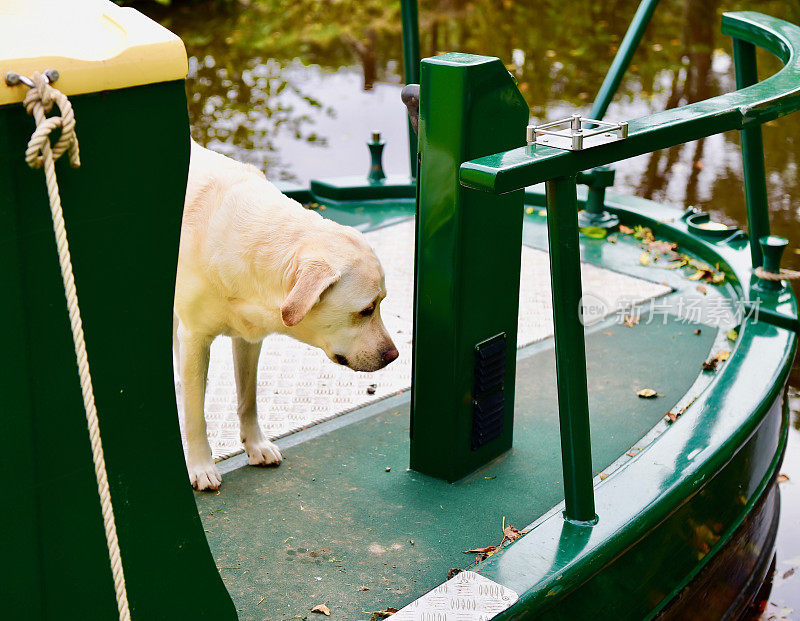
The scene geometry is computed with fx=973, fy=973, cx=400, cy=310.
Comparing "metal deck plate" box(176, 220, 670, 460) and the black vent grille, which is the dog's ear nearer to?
the black vent grille

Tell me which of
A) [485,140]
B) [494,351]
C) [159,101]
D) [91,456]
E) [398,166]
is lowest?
[398,166]

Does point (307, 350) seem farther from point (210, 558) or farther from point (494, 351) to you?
point (210, 558)

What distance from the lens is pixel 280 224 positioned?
2.66 m

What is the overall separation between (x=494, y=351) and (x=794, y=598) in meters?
1.75

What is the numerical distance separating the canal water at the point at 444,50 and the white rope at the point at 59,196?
3527 millimetres

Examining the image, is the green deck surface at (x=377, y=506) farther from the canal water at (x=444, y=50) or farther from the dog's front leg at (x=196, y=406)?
the canal water at (x=444, y=50)

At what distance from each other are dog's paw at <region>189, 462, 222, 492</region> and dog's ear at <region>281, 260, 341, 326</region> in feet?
2.55

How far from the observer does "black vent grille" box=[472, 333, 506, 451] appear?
9.89 feet

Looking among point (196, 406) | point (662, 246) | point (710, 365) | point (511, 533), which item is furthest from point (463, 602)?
point (662, 246)

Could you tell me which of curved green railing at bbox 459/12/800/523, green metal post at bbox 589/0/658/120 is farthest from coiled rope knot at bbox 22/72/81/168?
green metal post at bbox 589/0/658/120

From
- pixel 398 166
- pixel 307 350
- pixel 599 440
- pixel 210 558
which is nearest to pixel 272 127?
pixel 398 166

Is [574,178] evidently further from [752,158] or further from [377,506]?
[752,158]

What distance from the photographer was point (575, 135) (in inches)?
82.5

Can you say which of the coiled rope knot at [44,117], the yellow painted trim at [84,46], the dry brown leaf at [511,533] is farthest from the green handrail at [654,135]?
the dry brown leaf at [511,533]
